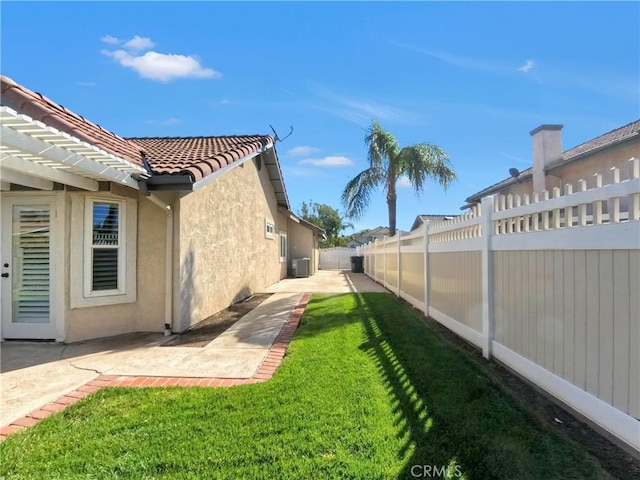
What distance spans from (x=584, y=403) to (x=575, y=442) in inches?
15.0

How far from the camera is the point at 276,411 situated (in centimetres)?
331

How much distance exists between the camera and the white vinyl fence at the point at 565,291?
2.50m

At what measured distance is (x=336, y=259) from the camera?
32906 mm

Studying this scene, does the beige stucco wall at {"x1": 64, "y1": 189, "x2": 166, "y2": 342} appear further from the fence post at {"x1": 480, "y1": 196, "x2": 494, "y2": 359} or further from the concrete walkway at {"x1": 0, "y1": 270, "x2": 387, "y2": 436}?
the fence post at {"x1": 480, "y1": 196, "x2": 494, "y2": 359}

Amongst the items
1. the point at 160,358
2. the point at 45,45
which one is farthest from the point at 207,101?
the point at 160,358

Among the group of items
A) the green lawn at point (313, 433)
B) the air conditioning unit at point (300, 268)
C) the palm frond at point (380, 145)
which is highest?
the palm frond at point (380, 145)

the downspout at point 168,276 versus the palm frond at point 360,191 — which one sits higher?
the palm frond at point 360,191

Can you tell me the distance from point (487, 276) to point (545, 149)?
1185cm

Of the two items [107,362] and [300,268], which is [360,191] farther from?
[107,362]

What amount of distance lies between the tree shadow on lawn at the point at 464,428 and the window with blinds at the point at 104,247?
4870mm

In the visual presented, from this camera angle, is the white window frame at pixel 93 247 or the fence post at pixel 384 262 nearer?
the white window frame at pixel 93 247
